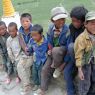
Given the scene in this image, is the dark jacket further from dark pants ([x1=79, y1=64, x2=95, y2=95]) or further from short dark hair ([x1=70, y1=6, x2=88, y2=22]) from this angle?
dark pants ([x1=79, y1=64, x2=95, y2=95])

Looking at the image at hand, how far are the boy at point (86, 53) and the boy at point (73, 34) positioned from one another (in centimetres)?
13

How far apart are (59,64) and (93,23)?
848 mm

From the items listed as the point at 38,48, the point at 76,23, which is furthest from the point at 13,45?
the point at 76,23

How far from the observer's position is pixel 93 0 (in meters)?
9.64

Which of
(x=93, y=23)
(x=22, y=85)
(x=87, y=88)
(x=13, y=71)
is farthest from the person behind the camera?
(x=13, y=71)

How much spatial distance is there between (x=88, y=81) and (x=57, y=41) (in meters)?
0.69

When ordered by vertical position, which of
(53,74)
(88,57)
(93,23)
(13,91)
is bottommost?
(13,91)

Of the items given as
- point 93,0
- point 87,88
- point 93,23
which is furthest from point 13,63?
point 93,0

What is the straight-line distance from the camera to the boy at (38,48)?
13.2 ft

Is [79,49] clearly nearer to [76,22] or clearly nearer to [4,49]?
[76,22]

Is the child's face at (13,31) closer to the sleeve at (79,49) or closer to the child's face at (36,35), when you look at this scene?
the child's face at (36,35)

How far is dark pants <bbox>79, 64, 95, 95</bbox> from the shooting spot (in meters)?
3.58

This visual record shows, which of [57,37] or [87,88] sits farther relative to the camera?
[57,37]

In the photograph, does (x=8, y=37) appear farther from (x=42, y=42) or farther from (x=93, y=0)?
(x=93, y=0)
